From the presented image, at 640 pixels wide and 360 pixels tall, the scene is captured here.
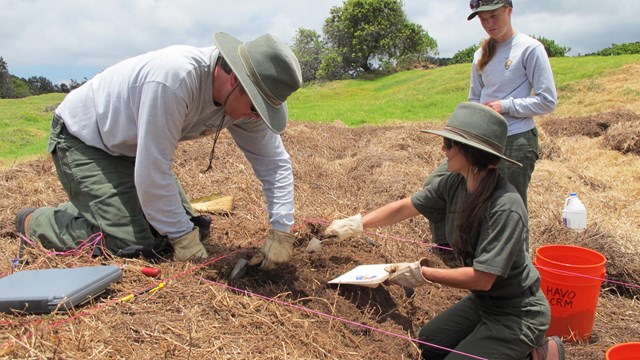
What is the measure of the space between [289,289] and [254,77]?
3.77 feet

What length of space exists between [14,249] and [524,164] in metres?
3.30

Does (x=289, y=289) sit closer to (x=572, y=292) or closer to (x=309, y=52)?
(x=572, y=292)

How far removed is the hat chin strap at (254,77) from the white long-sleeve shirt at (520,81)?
5.11 ft

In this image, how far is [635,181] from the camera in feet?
20.5

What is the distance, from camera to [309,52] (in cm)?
4500

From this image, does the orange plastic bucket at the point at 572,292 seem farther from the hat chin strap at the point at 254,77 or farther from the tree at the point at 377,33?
the tree at the point at 377,33

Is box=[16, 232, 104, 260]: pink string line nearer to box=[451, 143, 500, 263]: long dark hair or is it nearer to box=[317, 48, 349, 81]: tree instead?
box=[451, 143, 500, 263]: long dark hair

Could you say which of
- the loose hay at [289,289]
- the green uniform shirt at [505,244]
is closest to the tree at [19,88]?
the loose hay at [289,289]

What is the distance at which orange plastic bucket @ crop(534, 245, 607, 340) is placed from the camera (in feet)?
8.81

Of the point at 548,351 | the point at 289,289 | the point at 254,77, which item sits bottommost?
the point at 548,351

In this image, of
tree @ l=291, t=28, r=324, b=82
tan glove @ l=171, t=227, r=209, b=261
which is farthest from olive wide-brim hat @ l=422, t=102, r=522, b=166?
tree @ l=291, t=28, r=324, b=82

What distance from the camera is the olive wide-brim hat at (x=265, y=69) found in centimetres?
235

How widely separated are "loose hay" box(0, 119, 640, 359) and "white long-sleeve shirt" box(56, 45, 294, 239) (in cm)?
35


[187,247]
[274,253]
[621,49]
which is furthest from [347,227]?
[621,49]
